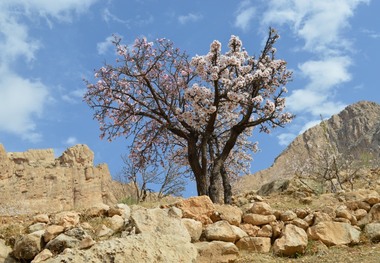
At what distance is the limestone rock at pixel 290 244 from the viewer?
29.8 feet

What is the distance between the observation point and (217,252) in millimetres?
8539

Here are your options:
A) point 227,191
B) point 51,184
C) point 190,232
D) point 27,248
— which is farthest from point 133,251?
point 51,184

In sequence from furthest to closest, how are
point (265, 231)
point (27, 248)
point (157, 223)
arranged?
point (265, 231), point (27, 248), point (157, 223)

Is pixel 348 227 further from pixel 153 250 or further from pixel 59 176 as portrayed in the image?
pixel 59 176

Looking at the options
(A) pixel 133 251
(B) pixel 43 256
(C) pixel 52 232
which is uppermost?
(C) pixel 52 232

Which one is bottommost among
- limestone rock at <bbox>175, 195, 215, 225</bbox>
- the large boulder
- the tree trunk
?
limestone rock at <bbox>175, 195, 215, 225</bbox>

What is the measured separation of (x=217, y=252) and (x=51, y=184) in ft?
179

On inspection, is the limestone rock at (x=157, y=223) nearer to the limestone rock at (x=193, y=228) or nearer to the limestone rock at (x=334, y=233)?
the limestone rock at (x=193, y=228)

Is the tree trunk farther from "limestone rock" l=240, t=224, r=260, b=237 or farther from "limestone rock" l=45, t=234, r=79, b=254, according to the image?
"limestone rock" l=45, t=234, r=79, b=254

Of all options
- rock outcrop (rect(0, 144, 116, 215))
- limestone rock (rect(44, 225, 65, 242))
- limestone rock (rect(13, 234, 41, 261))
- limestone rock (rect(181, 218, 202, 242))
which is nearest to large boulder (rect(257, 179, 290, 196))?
limestone rock (rect(181, 218, 202, 242))

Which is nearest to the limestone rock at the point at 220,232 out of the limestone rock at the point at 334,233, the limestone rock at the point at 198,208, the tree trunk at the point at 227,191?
the limestone rock at the point at 198,208

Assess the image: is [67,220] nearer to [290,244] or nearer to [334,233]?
[290,244]

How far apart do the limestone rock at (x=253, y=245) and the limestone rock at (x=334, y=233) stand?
1013 millimetres

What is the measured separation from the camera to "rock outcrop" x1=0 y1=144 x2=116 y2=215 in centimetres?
5791
